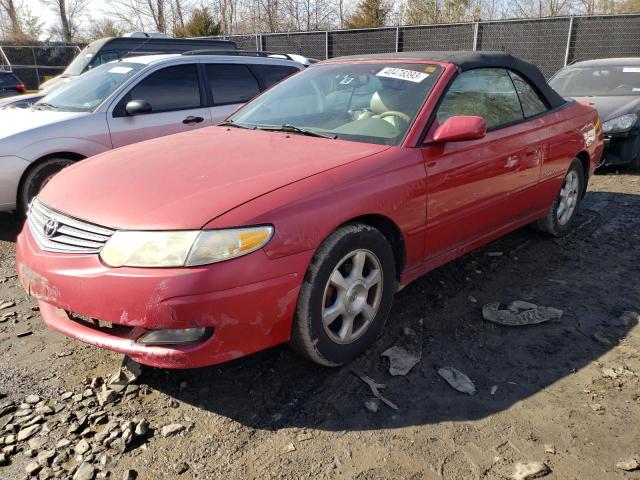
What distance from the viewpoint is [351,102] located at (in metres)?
3.52

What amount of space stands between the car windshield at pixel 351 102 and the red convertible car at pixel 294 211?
0.01m

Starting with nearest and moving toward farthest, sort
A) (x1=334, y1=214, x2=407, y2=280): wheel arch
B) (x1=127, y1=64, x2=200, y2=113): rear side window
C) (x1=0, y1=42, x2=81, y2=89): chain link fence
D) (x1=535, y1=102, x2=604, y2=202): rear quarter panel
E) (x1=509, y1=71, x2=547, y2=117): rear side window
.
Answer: (x1=334, y1=214, x2=407, y2=280): wheel arch < (x1=509, y1=71, x2=547, y2=117): rear side window < (x1=535, y1=102, x2=604, y2=202): rear quarter panel < (x1=127, y1=64, x2=200, y2=113): rear side window < (x1=0, y1=42, x2=81, y2=89): chain link fence

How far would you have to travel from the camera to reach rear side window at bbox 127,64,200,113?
574 cm

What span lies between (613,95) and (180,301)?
24.9ft

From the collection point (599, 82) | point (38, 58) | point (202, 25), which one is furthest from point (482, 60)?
point (202, 25)

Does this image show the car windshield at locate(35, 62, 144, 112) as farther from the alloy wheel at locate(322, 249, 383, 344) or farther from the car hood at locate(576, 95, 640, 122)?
the car hood at locate(576, 95, 640, 122)

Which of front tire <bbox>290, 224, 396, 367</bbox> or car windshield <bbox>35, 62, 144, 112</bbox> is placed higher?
car windshield <bbox>35, 62, 144, 112</bbox>

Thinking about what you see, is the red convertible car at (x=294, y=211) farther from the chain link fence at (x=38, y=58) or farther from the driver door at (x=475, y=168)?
the chain link fence at (x=38, y=58)

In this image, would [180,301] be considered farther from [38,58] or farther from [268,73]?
[38,58]

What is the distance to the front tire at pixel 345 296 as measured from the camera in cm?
254

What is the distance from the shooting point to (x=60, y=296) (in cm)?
243

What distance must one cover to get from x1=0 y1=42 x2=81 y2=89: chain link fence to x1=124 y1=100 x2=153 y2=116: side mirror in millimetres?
19330

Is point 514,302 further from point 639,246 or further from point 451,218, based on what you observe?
point 639,246

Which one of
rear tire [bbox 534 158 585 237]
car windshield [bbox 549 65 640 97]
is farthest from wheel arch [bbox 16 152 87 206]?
car windshield [bbox 549 65 640 97]
